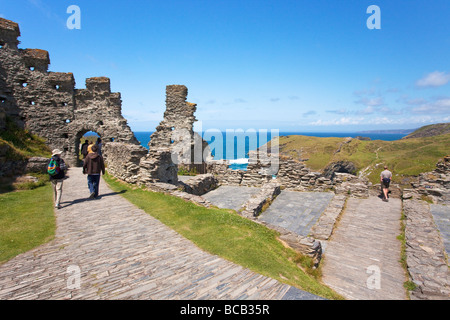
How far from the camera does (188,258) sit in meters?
5.86

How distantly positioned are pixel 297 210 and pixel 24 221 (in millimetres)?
11489

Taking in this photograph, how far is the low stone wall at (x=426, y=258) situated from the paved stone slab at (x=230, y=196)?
754 cm

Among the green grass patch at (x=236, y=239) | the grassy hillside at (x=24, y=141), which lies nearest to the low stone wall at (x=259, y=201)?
the green grass patch at (x=236, y=239)

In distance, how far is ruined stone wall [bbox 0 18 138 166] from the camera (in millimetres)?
20234

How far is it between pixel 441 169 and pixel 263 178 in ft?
36.2

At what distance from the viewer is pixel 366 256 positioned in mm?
8062

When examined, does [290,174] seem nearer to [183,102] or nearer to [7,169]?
[183,102]

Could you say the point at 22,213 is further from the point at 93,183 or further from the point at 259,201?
the point at 259,201

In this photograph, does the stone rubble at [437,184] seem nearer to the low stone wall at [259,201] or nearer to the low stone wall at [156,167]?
the low stone wall at [259,201]

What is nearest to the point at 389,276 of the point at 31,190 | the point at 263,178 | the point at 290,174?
the point at 290,174

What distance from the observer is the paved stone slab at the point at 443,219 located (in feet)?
28.5

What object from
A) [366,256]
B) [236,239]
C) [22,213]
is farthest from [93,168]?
[366,256]

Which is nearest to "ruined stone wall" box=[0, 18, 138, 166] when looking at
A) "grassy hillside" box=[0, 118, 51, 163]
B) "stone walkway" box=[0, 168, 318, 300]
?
"grassy hillside" box=[0, 118, 51, 163]

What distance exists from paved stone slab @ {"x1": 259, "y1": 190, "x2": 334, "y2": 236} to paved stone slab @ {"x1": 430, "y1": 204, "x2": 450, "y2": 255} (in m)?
4.54
